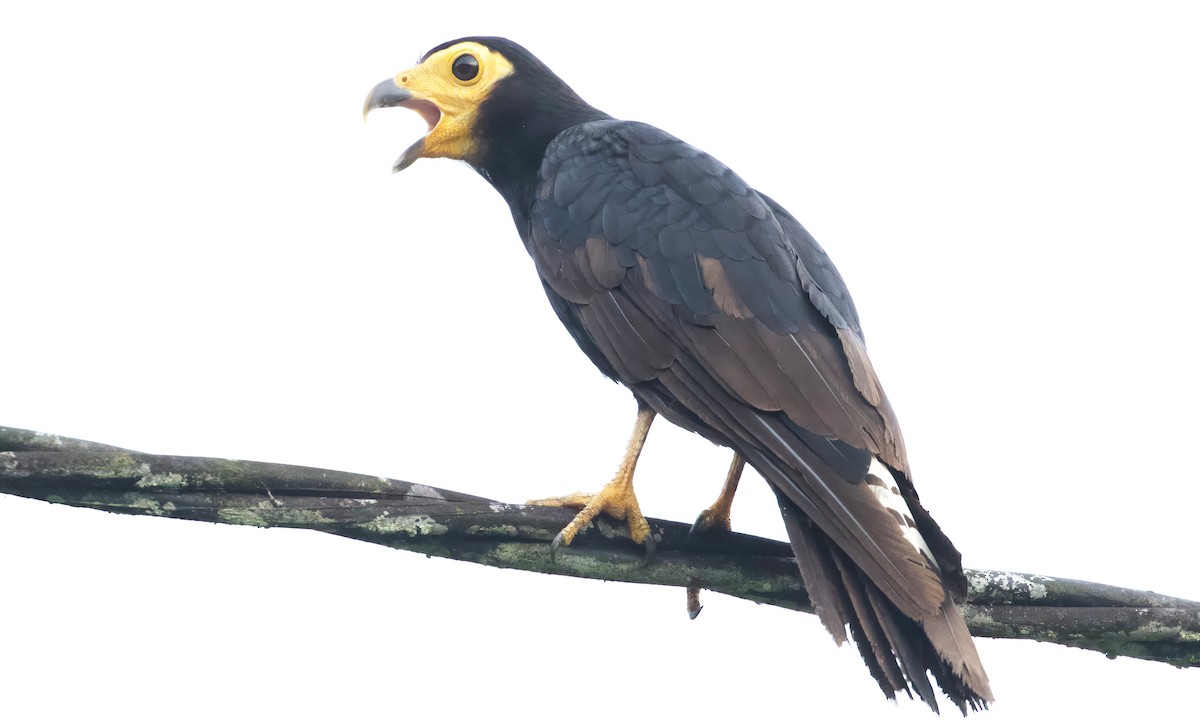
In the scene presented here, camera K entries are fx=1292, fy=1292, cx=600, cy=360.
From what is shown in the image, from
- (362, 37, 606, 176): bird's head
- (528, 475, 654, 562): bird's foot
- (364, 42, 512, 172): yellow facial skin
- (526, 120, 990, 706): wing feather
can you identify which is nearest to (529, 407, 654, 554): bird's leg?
(528, 475, 654, 562): bird's foot

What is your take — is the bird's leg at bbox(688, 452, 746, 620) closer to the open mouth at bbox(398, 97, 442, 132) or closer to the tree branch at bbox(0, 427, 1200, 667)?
the tree branch at bbox(0, 427, 1200, 667)

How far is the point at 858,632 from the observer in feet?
12.3

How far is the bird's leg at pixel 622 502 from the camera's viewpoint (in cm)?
411

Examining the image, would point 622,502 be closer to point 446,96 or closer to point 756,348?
point 756,348

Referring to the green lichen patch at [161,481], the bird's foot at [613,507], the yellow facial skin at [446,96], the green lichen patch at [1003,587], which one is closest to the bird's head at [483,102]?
the yellow facial skin at [446,96]

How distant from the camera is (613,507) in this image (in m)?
4.41

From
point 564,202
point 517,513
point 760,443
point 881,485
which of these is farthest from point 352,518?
point 564,202

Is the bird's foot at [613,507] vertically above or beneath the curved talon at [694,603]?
above

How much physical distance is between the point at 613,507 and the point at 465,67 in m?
2.42

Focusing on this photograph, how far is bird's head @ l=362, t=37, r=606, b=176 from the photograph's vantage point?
569cm

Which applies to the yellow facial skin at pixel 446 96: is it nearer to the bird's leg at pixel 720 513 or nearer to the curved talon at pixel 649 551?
the bird's leg at pixel 720 513

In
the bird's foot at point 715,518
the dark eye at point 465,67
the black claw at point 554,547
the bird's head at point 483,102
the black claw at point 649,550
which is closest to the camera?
the black claw at point 554,547

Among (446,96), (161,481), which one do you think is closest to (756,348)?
(161,481)

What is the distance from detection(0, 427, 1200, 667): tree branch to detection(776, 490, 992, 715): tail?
168 millimetres
